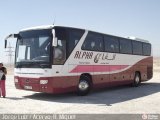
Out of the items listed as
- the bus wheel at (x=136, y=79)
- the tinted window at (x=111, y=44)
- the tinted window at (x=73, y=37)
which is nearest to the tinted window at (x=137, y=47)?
the bus wheel at (x=136, y=79)

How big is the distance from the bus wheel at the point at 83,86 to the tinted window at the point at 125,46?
462cm

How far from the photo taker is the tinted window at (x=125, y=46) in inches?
771

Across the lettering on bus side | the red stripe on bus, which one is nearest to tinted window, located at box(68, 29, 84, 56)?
the lettering on bus side

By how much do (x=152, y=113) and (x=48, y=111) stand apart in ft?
11.5

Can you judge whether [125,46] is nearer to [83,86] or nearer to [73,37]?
[83,86]

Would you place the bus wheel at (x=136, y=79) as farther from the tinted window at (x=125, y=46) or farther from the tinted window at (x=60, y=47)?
the tinted window at (x=60, y=47)

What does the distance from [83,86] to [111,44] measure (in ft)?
12.9

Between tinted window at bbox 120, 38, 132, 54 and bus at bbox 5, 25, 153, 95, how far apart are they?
48.4 inches

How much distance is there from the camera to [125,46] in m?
20.0

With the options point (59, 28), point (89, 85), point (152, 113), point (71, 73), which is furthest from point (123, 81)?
point (152, 113)

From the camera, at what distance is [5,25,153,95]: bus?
13531mm

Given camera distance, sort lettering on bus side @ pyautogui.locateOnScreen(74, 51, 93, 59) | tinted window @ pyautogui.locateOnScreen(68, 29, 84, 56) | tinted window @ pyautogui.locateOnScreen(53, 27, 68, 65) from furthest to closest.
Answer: lettering on bus side @ pyautogui.locateOnScreen(74, 51, 93, 59) < tinted window @ pyautogui.locateOnScreen(68, 29, 84, 56) < tinted window @ pyautogui.locateOnScreen(53, 27, 68, 65)

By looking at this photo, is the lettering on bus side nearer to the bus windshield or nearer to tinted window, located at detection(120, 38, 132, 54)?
the bus windshield

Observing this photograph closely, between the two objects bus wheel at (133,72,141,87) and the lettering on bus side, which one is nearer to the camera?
the lettering on bus side
